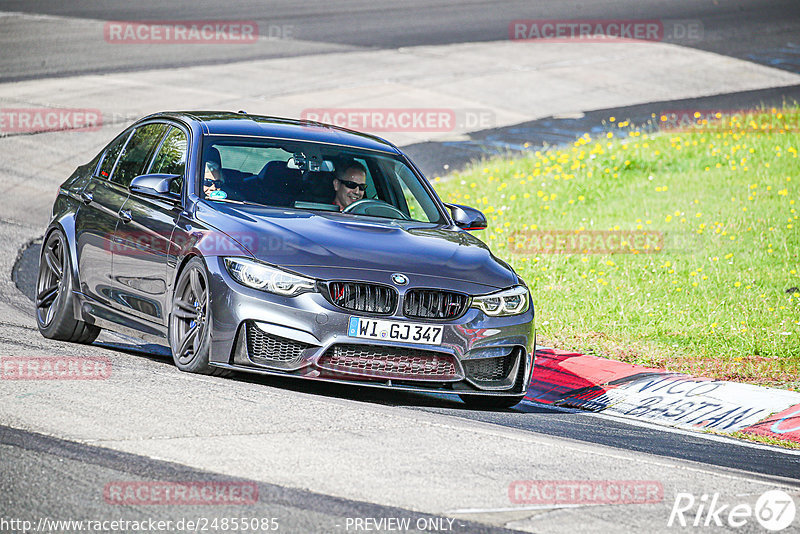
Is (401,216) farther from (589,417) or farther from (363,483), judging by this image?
(363,483)

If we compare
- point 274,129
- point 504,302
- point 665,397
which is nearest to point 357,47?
point 274,129

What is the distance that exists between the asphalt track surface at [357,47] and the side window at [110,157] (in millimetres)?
1279

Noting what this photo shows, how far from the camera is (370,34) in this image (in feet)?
97.2

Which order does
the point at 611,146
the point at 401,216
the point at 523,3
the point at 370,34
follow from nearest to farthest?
1. the point at 401,216
2. the point at 611,146
3. the point at 370,34
4. the point at 523,3

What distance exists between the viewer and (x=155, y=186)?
7.79 metres

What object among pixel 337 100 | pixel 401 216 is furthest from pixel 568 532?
pixel 337 100

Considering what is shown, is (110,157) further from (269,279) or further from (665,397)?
(665,397)

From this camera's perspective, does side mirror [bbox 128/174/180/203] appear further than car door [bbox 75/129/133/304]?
No

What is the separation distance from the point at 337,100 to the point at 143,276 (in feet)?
48.1

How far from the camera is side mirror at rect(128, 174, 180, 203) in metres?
7.79
